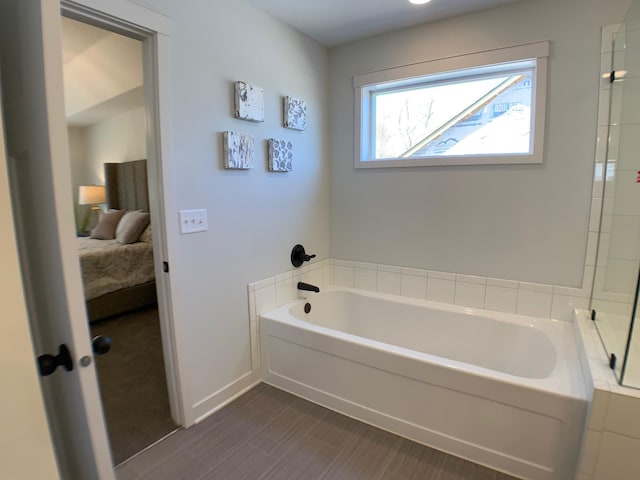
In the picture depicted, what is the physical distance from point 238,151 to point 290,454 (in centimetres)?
171

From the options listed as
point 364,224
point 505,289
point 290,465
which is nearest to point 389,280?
point 364,224

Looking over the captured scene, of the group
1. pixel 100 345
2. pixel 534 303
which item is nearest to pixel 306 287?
pixel 534 303

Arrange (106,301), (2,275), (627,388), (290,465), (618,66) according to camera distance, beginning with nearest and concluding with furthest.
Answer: (2,275), (627,388), (290,465), (618,66), (106,301)

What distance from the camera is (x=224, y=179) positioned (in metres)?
2.08

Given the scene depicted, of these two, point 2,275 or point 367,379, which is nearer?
point 2,275

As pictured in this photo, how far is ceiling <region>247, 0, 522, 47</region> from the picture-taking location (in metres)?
2.15

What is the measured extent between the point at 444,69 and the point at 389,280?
63.1 inches

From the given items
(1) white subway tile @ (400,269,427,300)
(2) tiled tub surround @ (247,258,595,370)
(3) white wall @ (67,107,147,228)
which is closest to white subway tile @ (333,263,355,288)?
(2) tiled tub surround @ (247,258,595,370)

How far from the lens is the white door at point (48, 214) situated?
729 millimetres

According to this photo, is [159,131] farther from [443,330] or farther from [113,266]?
[113,266]

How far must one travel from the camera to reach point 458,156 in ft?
7.93

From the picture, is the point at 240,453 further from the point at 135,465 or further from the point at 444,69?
the point at 444,69

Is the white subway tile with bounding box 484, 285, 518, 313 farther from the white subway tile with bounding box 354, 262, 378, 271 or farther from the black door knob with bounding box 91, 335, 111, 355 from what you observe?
the black door knob with bounding box 91, 335, 111, 355

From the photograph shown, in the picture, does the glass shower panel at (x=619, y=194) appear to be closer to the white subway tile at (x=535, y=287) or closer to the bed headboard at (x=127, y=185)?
the white subway tile at (x=535, y=287)
